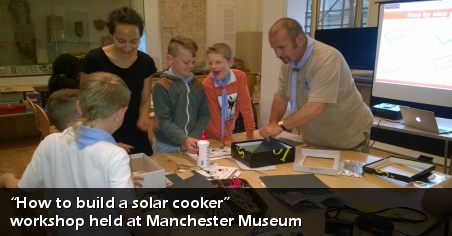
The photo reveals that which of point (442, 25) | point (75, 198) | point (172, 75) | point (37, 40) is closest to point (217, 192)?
point (75, 198)

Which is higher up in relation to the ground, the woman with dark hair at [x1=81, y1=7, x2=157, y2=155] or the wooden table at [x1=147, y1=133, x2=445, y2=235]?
the woman with dark hair at [x1=81, y1=7, x2=157, y2=155]

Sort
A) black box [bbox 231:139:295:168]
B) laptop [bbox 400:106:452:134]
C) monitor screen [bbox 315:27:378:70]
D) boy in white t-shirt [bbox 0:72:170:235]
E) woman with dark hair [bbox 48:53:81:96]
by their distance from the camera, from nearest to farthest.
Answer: boy in white t-shirt [bbox 0:72:170:235]
black box [bbox 231:139:295:168]
laptop [bbox 400:106:452:134]
woman with dark hair [bbox 48:53:81:96]
monitor screen [bbox 315:27:378:70]

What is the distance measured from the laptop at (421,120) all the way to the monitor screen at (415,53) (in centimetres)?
51

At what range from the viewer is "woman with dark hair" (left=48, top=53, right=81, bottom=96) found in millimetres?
3257

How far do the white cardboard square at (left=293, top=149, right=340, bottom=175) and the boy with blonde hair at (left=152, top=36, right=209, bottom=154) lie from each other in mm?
581

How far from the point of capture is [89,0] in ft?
16.3

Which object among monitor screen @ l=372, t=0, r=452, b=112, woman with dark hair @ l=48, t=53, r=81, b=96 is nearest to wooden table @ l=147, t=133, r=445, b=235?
monitor screen @ l=372, t=0, r=452, b=112

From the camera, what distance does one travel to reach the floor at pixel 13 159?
260cm

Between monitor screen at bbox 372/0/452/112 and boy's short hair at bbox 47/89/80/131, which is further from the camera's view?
monitor screen at bbox 372/0/452/112

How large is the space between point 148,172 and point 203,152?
337 mm

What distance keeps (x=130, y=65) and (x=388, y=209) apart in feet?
5.09

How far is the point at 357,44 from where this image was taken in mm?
3990

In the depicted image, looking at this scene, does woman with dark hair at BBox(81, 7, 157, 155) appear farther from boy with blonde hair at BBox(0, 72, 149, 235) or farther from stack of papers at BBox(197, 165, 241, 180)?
boy with blonde hair at BBox(0, 72, 149, 235)

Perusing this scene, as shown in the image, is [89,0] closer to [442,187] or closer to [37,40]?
[37,40]
